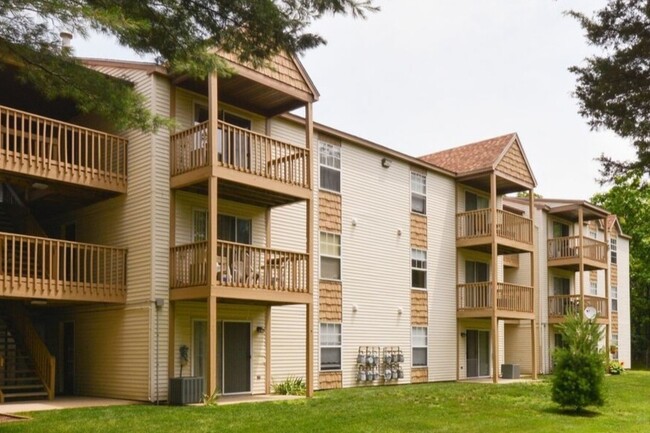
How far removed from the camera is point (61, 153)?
18.1m

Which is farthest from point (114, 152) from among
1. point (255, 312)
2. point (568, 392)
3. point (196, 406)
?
point (568, 392)

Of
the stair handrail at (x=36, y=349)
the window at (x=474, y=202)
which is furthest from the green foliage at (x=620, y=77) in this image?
the window at (x=474, y=202)

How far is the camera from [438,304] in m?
26.9

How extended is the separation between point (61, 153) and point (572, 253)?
83.1 feet

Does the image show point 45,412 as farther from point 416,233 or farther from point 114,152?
point 416,233

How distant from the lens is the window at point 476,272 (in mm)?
28844

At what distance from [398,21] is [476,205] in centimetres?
1958

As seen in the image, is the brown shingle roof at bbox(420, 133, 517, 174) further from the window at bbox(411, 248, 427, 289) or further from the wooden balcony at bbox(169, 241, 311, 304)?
the wooden balcony at bbox(169, 241, 311, 304)

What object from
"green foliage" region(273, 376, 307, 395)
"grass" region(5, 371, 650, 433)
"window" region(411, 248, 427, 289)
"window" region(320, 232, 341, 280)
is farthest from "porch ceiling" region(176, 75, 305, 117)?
"window" region(411, 248, 427, 289)

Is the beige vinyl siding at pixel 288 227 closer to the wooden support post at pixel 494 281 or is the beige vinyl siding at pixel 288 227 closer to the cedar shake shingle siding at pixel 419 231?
the cedar shake shingle siding at pixel 419 231

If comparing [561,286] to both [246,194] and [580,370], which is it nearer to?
[580,370]

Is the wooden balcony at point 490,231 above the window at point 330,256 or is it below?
above

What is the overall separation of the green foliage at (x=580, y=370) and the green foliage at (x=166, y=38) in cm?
992

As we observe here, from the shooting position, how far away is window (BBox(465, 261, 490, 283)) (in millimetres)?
28844
